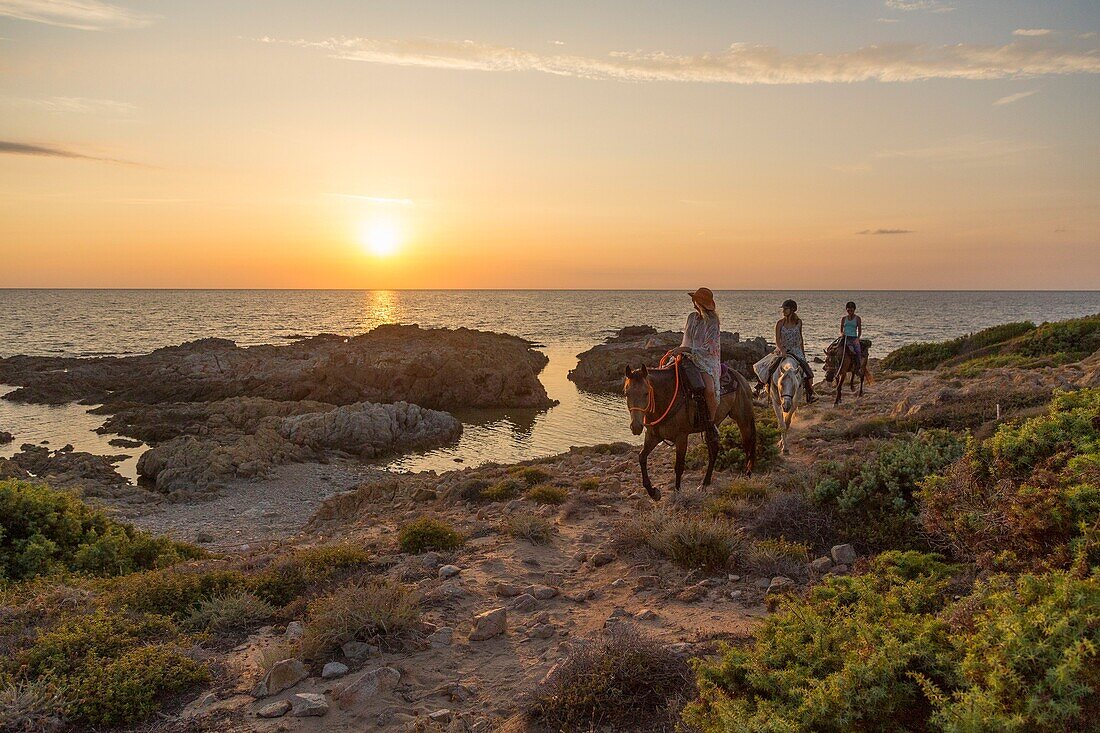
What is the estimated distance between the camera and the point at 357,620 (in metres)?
5.82

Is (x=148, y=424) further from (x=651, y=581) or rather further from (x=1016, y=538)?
(x=1016, y=538)

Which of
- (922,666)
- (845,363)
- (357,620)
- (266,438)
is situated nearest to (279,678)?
(357,620)

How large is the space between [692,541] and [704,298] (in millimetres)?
4513

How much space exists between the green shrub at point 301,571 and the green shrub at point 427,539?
67 cm

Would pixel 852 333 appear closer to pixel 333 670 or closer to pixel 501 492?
pixel 501 492

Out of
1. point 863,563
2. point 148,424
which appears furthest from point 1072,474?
point 148,424

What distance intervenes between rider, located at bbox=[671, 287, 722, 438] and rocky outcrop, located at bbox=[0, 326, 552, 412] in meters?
27.7

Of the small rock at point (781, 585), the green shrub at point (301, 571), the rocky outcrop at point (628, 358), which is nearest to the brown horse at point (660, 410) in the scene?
the small rock at point (781, 585)

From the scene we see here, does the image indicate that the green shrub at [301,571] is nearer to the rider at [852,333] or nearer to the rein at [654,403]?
the rein at [654,403]

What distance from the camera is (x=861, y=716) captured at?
10.5 feet

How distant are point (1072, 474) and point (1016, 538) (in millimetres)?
642

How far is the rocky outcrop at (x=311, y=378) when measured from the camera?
38.8m

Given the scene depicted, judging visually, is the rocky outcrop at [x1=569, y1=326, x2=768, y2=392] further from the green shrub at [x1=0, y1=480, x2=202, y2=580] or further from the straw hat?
the green shrub at [x1=0, y1=480, x2=202, y2=580]

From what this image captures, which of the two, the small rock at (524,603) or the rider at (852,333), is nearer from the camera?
the small rock at (524,603)
